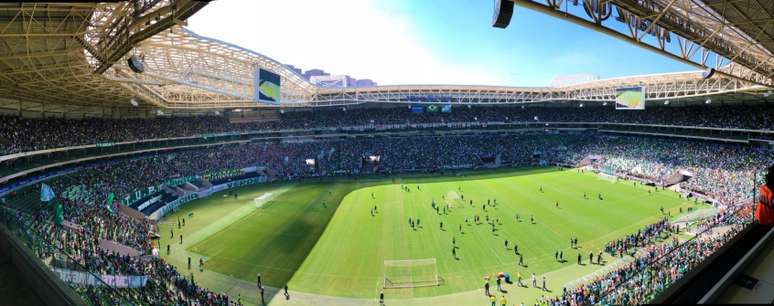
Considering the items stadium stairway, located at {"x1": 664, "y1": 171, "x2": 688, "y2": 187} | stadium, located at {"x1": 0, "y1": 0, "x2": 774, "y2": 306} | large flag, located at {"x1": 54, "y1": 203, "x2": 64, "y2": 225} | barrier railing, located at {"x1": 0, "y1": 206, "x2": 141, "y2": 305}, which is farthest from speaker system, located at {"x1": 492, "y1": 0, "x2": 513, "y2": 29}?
stadium stairway, located at {"x1": 664, "y1": 171, "x2": 688, "y2": 187}

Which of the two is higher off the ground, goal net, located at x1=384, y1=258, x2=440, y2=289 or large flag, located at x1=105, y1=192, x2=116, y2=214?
large flag, located at x1=105, y1=192, x2=116, y2=214

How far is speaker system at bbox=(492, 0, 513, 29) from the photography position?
8293 mm

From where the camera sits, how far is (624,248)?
2284 cm

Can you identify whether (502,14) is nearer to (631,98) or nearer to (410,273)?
(410,273)

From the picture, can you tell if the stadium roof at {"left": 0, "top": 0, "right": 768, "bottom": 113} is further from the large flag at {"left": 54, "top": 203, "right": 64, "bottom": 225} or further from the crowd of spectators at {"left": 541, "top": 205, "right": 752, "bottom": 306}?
the crowd of spectators at {"left": 541, "top": 205, "right": 752, "bottom": 306}

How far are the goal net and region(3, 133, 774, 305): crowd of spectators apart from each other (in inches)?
264

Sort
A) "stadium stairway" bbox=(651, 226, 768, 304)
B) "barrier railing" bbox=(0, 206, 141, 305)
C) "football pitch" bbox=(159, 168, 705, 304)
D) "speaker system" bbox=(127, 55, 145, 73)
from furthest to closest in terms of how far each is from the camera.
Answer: "football pitch" bbox=(159, 168, 705, 304)
"speaker system" bbox=(127, 55, 145, 73)
"barrier railing" bbox=(0, 206, 141, 305)
"stadium stairway" bbox=(651, 226, 768, 304)

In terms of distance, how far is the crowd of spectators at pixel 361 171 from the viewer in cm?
1188

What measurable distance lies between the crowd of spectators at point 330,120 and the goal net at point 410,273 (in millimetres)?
27102

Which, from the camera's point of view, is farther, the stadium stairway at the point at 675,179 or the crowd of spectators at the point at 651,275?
the stadium stairway at the point at 675,179

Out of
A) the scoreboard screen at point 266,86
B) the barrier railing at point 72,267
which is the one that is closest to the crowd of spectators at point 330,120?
the scoreboard screen at point 266,86

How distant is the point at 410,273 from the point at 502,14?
16220 mm

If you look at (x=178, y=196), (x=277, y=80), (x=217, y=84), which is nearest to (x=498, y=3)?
(x=277, y=80)

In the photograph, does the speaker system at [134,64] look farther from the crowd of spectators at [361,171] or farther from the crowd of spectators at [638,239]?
the crowd of spectators at [638,239]
